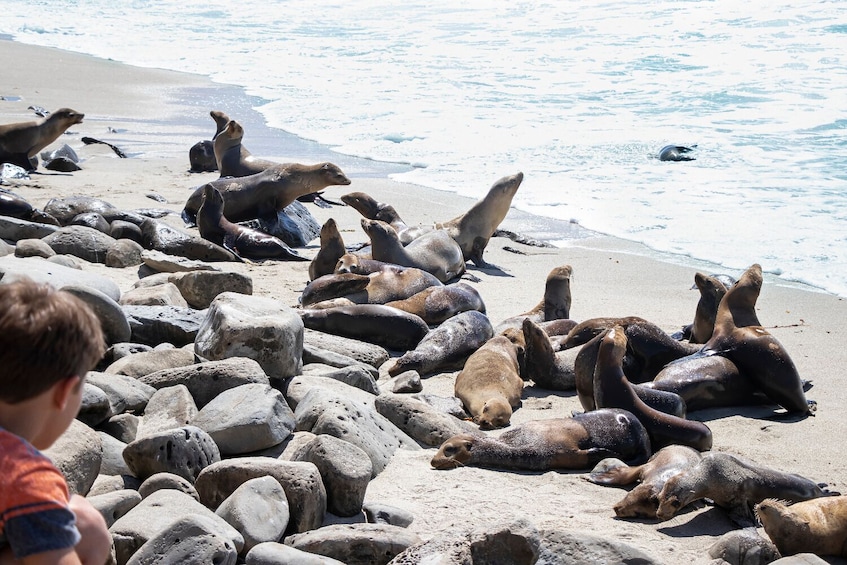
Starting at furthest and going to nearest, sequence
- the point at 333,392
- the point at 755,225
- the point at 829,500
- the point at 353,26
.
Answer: the point at 353,26 → the point at 755,225 → the point at 333,392 → the point at 829,500

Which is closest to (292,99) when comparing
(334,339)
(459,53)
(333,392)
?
(459,53)

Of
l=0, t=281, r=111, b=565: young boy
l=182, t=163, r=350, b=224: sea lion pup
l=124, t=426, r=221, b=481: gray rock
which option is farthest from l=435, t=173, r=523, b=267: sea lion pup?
l=0, t=281, r=111, b=565: young boy

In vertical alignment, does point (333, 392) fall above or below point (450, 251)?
above

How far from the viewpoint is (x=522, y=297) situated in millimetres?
8039

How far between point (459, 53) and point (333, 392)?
794 inches

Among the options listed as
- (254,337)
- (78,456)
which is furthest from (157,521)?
(254,337)

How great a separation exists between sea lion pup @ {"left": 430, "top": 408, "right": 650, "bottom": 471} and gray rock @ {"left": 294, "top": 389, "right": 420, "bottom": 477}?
0.24 metres

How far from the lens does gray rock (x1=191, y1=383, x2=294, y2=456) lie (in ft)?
12.8

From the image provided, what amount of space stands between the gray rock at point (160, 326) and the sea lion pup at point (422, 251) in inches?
117

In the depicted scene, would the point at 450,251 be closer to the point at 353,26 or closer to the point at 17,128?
the point at 17,128

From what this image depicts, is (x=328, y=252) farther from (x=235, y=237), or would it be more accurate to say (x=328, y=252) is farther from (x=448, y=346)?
(x=448, y=346)

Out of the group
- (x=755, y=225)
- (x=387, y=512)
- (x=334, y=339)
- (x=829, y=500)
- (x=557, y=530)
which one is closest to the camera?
(x=557, y=530)

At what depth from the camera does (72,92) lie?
1805cm

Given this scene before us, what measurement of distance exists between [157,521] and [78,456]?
43 cm
